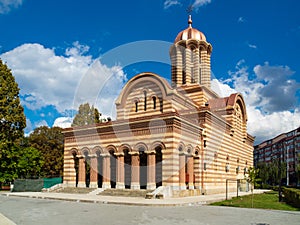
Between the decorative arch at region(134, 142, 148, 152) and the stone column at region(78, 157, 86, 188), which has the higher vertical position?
the decorative arch at region(134, 142, 148, 152)

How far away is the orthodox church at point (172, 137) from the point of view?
2375 centimetres

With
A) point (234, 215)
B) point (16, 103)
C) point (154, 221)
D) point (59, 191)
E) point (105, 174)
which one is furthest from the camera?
point (16, 103)

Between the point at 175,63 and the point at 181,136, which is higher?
the point at 175,63

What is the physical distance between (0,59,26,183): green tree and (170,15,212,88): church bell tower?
15.9 metres

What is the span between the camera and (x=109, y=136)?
26562 mm

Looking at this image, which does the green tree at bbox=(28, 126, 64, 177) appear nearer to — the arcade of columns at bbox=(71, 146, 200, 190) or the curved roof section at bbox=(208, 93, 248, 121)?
the arcade of columns at bbox=(71, 146, 200, 190)

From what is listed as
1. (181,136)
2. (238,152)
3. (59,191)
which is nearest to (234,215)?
(181,136)

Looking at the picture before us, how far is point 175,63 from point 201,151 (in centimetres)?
1214

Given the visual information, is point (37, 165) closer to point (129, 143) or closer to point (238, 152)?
point (129, 143)

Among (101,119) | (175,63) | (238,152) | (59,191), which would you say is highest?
(175,63)

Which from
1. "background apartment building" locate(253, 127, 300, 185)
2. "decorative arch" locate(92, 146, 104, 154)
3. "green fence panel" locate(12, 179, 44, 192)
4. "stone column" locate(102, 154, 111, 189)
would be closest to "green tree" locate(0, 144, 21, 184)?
"green fence panel" locate(12, 179, 44, 192)

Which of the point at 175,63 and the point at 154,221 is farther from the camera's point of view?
the point at 175,63

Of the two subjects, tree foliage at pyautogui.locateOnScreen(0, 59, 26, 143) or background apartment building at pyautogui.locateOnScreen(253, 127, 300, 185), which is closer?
tree foliage at pyautogui.locateOnScreen(0, 59, 26, 143)

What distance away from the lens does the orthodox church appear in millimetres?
23750
